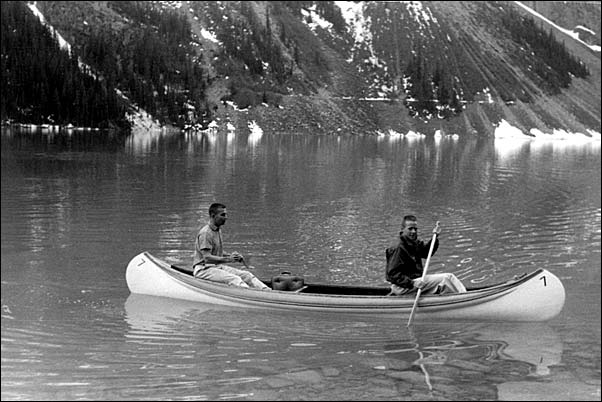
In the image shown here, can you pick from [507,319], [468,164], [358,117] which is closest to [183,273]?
[507,319]

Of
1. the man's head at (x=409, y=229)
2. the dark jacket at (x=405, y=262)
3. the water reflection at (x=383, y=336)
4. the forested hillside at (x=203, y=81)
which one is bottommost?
the water reflection at (x=383, y=336)

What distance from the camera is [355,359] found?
51.2 ft

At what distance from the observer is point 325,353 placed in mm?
16000

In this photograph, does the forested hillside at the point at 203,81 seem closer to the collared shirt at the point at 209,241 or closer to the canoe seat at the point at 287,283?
the collared shirt at the point at 209,241

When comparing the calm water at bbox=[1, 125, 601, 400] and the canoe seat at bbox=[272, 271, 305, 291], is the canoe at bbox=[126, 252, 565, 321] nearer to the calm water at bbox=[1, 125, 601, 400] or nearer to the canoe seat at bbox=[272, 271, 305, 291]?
the calm water at bbox=[1, 125, 601, 400]

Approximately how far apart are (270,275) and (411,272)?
698 cm

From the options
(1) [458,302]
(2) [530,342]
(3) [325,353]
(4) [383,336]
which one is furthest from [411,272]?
(3) [325,353]

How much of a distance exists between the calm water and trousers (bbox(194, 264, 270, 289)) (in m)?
0.76

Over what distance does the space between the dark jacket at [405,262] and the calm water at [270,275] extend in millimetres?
994

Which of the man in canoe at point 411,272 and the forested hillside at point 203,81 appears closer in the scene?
the man in canoe at point 411,272

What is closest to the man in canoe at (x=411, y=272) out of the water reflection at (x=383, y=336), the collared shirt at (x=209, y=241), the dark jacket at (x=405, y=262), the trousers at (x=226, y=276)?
the dark jacket at (x=405, y=262)

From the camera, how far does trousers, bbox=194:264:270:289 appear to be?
19594mm

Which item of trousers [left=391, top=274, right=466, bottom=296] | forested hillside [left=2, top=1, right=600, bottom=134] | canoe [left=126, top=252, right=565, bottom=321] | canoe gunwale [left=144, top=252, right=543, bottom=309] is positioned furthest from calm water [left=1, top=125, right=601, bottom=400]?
forested hillside [left=2, top=1, right=600, bottom=134]

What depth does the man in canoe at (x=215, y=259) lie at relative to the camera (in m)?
19.1
